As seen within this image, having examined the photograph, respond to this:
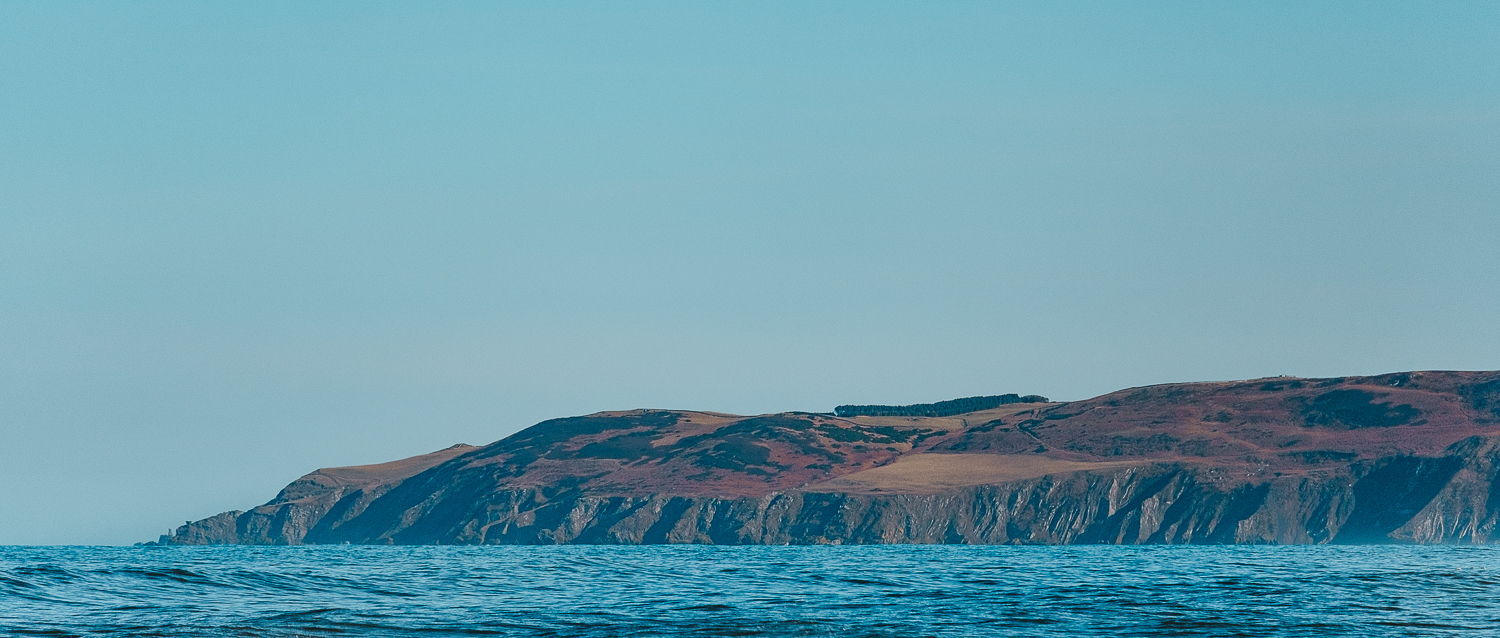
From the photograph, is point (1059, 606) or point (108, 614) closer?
point (108, 614)

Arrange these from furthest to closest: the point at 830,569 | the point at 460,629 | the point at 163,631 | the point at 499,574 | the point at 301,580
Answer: the point at 830,569 < the point at 499,574 < the point at 301,580 < the point at 460,629 < the point at 163,631

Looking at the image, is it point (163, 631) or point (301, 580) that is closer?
point (163, 631)

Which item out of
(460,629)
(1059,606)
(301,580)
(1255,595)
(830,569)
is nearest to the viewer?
(460,629)

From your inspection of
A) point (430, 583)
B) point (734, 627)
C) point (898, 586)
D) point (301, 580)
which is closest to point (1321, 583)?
point (898, 586)

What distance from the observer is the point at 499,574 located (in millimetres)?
76062

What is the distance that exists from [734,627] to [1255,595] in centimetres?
2319

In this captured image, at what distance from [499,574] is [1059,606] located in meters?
33.6

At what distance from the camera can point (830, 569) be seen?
8194cm

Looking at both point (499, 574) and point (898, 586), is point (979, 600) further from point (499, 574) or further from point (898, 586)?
point (499, 574)

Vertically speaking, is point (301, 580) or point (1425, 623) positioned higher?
point (301, 580)

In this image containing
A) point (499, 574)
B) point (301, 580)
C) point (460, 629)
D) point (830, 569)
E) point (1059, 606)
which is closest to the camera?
point (460, 629)

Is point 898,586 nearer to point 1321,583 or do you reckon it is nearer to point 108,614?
point 1321,583

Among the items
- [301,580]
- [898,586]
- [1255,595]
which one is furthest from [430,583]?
[1255,595]

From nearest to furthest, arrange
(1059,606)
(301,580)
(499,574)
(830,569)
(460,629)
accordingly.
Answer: (460,629)
(1059,606)
(301,580)
(499,574)
(830,569)
